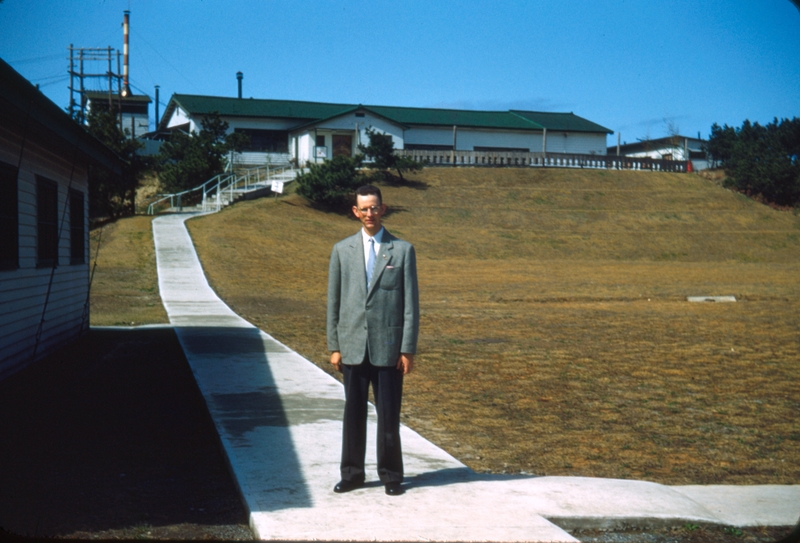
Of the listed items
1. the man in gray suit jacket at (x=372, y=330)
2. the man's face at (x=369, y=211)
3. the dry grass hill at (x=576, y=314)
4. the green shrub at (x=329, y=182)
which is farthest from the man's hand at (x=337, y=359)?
the green shrub at (x=329, y=182)

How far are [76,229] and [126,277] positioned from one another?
8774 mm

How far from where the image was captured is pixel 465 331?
1602 cm

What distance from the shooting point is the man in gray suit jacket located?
5.39 metres

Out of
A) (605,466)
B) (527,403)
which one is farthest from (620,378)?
(605,466)

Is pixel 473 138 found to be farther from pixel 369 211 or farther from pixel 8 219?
pixel 369 211

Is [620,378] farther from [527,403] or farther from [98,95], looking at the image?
[98,95]

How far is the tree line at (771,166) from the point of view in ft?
154

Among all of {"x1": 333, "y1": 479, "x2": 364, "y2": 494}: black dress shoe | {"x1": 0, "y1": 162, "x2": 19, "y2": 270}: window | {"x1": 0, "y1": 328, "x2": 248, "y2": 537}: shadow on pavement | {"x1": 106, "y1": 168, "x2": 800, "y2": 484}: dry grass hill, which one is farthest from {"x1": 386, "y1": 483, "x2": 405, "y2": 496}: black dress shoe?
{"x1": 0, "y1": 162, "x2": 19, "y2": 270}: window

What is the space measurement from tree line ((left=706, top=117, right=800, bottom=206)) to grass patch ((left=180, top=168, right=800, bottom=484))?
64.0 inches

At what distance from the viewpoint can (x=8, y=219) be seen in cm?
970

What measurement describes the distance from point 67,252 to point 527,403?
807cm

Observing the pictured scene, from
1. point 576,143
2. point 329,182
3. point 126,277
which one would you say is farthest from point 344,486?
point 576,143

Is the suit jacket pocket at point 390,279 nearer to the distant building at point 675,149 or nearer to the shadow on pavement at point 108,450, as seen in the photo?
the shadow on pavement at point 108,450

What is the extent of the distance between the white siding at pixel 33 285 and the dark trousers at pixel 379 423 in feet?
15.9
